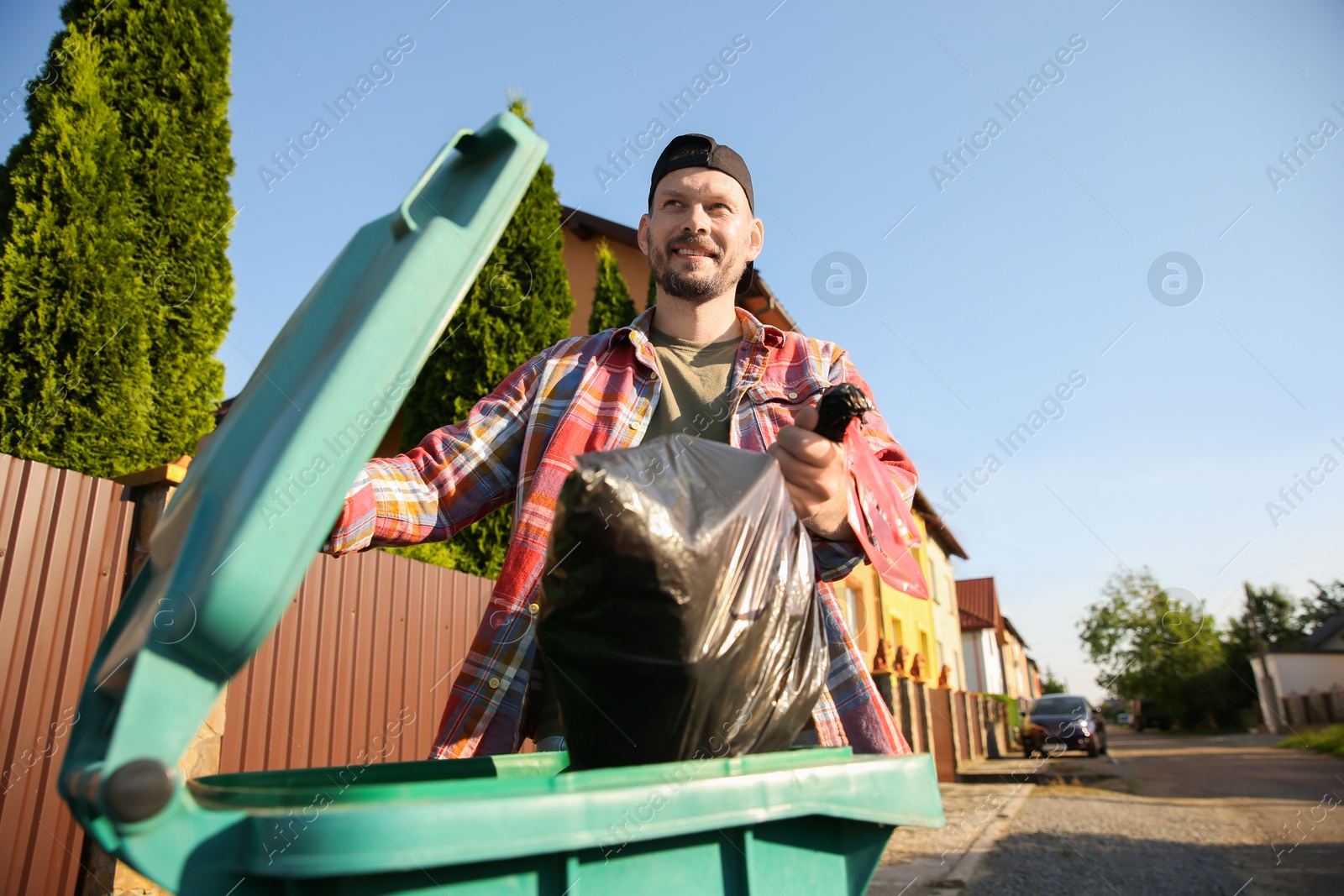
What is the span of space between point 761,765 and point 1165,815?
992 cm

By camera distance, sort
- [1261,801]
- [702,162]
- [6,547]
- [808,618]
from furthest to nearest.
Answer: [1261,801] → [6,547] → [702,162] → [808,618]

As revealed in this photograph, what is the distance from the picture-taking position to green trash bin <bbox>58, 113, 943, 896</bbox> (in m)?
0.71

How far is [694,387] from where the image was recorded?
2.02m

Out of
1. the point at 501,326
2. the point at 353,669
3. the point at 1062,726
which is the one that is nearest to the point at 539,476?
the point at 353,669

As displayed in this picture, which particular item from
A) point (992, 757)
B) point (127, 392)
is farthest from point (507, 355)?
point (992, 757)

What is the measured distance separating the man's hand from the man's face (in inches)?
31.2

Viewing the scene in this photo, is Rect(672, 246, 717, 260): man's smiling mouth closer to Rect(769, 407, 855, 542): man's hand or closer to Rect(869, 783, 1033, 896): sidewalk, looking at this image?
Rect(769, 407, 855, 542): man's hand

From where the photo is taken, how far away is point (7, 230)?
18.4 feet

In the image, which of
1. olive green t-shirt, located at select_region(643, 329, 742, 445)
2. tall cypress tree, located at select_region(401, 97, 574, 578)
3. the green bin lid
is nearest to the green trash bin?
A: the green bin lid

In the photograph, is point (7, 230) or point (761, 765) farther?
point (7, 230)

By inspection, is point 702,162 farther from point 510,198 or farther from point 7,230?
point 7,230

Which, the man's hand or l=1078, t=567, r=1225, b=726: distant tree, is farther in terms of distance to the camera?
l=1078, t=567, r=1225, b=726: distant tree

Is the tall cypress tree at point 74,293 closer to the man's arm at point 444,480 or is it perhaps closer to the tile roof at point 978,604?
the man's arm at point 444,480

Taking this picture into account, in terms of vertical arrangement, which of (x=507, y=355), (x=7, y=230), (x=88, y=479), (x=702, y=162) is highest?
(x=507, y=355)
